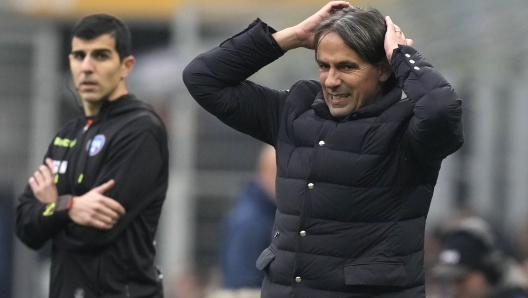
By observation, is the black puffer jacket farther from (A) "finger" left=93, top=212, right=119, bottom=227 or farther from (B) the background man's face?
(B) the background man's face

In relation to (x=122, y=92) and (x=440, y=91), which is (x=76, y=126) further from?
(x=440, y=91)

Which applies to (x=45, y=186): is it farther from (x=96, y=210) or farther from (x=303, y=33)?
(x=303, y=33)

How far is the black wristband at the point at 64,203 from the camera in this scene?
591 cm

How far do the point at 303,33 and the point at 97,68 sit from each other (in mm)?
1347

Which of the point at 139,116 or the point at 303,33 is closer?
the point at 303,33

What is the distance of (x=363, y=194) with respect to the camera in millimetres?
4898

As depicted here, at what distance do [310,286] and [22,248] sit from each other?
9457 mm

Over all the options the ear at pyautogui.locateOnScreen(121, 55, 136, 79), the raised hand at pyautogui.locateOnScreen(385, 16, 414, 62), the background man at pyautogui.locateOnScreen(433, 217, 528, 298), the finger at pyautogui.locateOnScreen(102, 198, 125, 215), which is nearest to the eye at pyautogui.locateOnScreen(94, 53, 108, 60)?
the ear at pyautogui.locateOnScreen(121, 55, 136, 79)

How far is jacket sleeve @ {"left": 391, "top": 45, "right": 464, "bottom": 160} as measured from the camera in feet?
15.5

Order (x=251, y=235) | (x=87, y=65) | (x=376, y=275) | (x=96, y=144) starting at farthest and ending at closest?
(x=251, y=235) → (x=87, y=65) → (x=96, y=144) → (x=376, y=275)

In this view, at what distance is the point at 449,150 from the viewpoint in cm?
480

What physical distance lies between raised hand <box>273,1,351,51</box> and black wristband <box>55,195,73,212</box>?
134cm

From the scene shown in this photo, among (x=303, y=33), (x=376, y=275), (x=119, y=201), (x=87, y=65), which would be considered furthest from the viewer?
(x=87, y=65)

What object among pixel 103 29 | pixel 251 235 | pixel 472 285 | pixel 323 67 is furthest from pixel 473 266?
pixel 323 67
